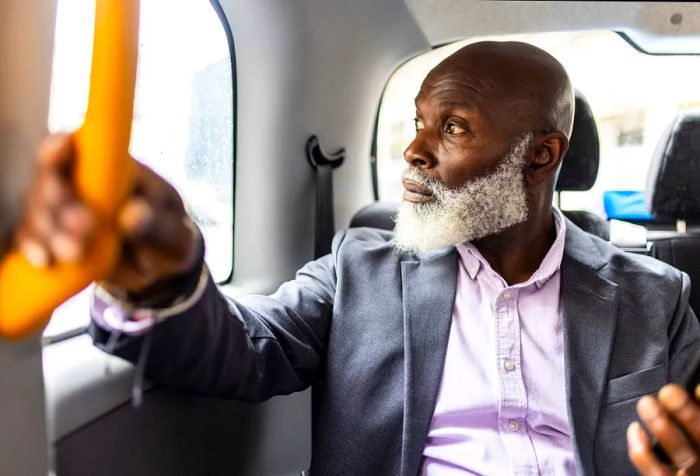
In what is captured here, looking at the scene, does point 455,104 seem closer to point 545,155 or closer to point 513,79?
point 513,79

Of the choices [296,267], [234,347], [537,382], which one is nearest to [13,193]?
[234,347]

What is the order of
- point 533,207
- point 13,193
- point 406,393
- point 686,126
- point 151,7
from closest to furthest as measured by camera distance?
point 13,193 < point 151,7 < point 406,393 < point 533,207 < point 686,126

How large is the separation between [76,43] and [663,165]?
1399mm

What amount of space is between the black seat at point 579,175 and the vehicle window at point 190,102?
16.1 inches

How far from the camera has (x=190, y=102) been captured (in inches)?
46.5

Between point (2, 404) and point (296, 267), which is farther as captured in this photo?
point (296, 267)

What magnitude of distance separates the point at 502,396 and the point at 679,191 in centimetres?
82

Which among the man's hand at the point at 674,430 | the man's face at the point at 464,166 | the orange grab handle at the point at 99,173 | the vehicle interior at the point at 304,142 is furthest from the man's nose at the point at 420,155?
the orange grab handle at the point at 99,173

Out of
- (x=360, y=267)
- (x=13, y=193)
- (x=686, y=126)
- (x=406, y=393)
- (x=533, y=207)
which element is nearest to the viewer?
(x=13, y=193)

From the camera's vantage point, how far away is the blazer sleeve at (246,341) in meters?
0.80

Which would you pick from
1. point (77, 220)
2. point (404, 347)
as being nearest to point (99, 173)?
point (77, 220)

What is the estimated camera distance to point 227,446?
47.1 inches

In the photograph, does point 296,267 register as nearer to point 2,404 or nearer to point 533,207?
point 533,207

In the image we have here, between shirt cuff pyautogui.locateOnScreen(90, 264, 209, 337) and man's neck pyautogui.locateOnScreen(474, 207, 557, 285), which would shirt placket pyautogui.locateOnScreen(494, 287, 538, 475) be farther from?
shirt cuff pyautogui.locateOnScreen(90, 264, 209, 337)
